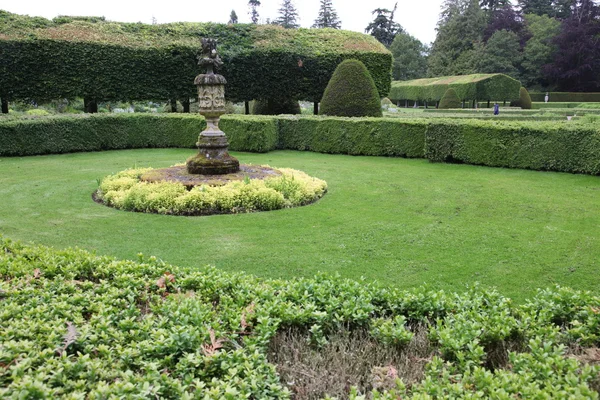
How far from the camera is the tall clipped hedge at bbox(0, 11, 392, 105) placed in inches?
723

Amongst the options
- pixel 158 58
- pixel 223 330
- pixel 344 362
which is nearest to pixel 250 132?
pixel 158 58

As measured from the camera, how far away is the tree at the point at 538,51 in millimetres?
49125

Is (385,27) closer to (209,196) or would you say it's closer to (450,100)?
(450,100)

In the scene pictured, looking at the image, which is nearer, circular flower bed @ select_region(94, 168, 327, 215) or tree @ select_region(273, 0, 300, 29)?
circular flower bed @ select_region(94, 168, 327, 215)

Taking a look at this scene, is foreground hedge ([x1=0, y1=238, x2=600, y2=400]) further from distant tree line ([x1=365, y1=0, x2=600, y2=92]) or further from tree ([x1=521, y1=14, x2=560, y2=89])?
tree ([x1=521, y1=14, x2=560, y2=89])

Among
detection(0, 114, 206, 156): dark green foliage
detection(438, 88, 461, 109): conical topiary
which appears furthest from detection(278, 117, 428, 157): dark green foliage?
detection(438, 88, 461, 109): conical topiary

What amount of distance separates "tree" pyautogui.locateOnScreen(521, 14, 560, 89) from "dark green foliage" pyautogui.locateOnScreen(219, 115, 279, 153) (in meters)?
44.1

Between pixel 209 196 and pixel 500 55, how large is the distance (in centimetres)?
4999

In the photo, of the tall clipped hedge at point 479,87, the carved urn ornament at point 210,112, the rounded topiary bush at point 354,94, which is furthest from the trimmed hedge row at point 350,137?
the tall clipped hedge at point 479,87

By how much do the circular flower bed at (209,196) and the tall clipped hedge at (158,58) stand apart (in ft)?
41.4

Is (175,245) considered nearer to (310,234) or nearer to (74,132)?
(310,234)

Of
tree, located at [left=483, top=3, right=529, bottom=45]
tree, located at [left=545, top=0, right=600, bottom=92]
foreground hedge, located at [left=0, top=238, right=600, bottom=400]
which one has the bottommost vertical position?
foreground hedge, located at [left=0, top=238, right=600, bottom=400]

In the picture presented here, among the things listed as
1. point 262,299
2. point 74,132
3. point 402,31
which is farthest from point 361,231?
point 402,31

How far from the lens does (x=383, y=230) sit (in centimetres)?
676
